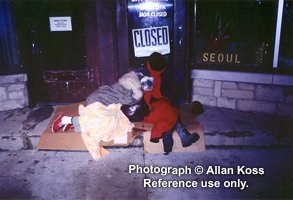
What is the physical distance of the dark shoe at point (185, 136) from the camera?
3121 mm

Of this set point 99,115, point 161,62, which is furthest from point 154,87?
point 99,115

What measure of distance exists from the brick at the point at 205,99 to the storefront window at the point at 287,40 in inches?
49.6

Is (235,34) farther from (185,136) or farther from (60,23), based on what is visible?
(60,23)

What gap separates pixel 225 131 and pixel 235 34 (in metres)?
1.88

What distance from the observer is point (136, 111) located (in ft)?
11.4

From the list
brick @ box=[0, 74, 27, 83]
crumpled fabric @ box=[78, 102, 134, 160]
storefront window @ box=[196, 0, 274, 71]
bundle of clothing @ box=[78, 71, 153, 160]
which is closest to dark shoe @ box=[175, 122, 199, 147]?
bundle of clothing @ box=[78, 71, 153, 160]

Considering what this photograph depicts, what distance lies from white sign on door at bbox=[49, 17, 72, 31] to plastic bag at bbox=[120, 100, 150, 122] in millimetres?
2032

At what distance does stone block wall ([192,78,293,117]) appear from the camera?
3883mm

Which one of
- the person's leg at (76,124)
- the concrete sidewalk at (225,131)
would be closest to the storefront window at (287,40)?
the concrete sidewalk at (225,131)

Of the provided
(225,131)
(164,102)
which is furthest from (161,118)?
(225,131)

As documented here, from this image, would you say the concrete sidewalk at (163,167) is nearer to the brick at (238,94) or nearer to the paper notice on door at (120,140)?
the paper notice on door at (120,140)

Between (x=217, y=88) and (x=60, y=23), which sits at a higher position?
(x=60, y=23)

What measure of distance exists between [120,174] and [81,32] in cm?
283

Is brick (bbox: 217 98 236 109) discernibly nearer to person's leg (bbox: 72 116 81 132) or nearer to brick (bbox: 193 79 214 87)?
brick (bbox: 193 79 214 87)
